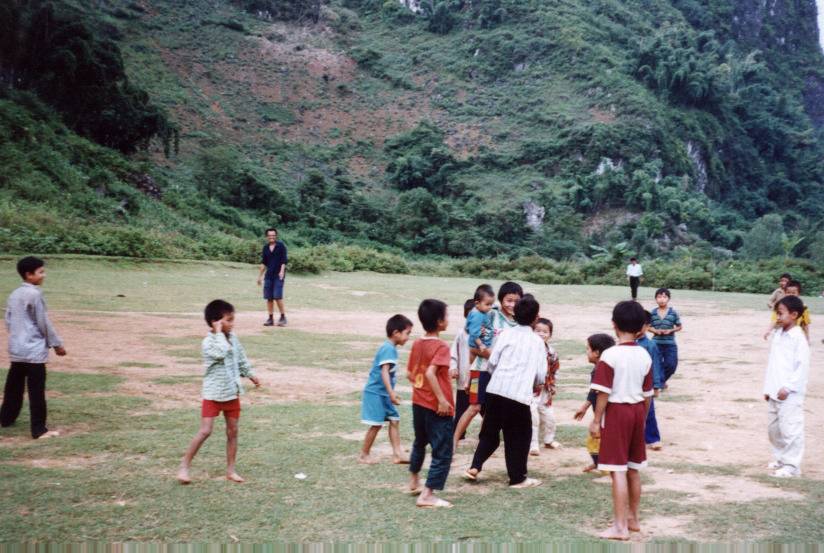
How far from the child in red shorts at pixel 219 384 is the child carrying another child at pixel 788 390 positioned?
14.2 ft

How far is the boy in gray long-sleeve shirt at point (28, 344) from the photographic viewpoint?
6.38 meters

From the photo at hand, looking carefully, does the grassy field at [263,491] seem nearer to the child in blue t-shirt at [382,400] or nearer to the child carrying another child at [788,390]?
the child in blue t-shirt at [382,400]

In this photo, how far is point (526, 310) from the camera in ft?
17.4

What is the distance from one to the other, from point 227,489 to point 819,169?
92.4 meters

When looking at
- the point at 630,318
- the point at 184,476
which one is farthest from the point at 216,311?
the point at 630,318

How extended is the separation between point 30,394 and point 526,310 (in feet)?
14.3

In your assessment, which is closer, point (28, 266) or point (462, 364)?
point (462, 364)

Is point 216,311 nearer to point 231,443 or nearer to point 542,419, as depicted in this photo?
point 231,443

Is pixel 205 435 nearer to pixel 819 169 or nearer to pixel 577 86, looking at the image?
pixel 577 86

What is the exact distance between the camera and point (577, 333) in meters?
15.2

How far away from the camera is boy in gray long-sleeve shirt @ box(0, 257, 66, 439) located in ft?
20.9

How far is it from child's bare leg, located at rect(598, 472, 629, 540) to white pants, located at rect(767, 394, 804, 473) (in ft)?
7.35

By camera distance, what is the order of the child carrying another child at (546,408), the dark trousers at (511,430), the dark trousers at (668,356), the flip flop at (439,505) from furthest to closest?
the dark trousers at (668,356), the child carrying another child at (546,408), the dark trousers at (511,430), the flip flop at (439,505)

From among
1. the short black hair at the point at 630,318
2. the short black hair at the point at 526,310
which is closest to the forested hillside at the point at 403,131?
the short black hair at the point at 526,310
